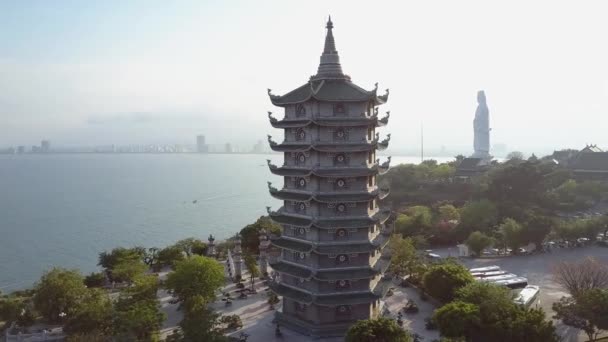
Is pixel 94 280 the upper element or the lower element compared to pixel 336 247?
lower

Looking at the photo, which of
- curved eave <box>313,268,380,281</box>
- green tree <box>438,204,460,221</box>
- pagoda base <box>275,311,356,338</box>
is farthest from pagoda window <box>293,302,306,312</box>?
green tree <box>438,204,460,221</box>

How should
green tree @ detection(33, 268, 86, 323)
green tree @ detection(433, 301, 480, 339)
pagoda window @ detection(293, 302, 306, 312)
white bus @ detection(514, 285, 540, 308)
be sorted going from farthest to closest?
white bus @ detection(514, 285, 540, 308), green tree @ detection(33, 268, 86, 323), pagoda window @ detection(293, 302, 306, 312), green tree @ detection(433, 301, 480, 339)

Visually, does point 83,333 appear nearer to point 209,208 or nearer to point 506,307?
point 506,307

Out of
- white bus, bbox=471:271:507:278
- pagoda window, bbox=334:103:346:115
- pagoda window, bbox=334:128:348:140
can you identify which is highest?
pagoda window, bbox=334:103:346:115

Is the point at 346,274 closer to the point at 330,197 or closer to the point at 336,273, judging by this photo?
the point at 336,273

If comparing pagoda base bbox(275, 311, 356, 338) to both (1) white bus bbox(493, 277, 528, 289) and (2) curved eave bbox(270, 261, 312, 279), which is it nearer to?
→ (2) curved eave bbox(270, 261, 312, 279)

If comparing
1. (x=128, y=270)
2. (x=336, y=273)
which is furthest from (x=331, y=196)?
(x=128, y=270)
